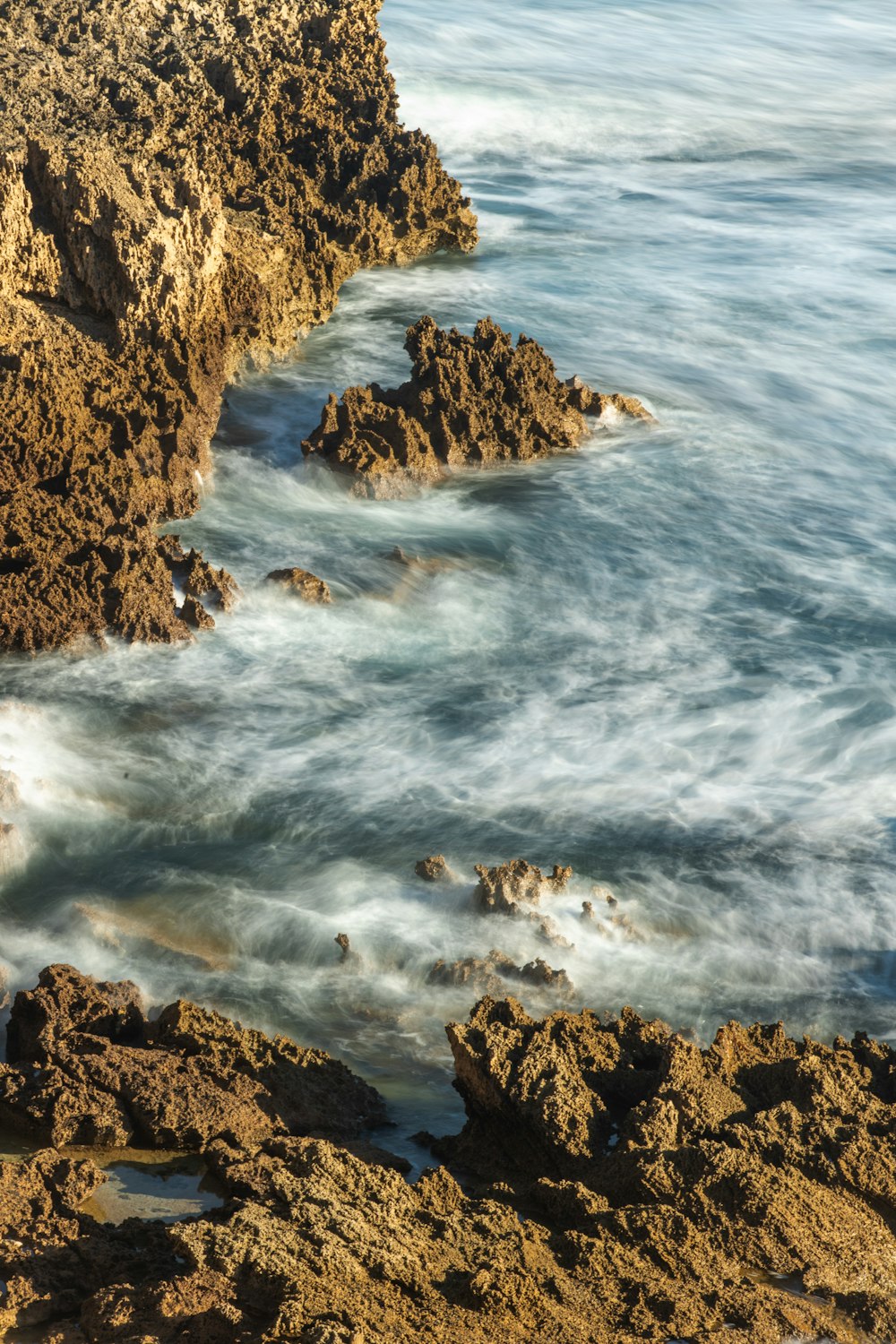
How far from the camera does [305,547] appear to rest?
978 cm

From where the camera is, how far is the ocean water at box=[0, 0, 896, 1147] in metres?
6.29

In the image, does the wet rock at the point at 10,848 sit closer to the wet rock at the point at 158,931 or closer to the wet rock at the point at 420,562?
the wet rock at the point at 158,931

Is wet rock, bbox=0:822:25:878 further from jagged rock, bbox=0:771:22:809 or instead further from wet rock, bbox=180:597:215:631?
wet rock, bbox=180:597:215:631

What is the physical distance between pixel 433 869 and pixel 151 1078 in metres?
2.15

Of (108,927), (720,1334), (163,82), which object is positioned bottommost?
(108,927)

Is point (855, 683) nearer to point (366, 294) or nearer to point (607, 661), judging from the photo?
point (607, 661)

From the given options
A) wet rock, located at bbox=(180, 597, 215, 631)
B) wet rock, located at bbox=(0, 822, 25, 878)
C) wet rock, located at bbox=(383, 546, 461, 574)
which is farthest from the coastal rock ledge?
wet rock, located at bbox=(383, 546, 461, 574)

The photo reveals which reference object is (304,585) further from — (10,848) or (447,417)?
(10,848)

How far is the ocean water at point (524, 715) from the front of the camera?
629cm

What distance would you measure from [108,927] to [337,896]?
108cm

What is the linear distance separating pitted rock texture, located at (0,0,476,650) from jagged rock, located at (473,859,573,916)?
3010mm

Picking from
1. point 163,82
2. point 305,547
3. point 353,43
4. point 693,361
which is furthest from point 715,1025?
point 353,43

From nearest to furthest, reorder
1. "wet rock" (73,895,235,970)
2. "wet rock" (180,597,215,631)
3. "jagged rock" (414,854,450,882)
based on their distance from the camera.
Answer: "wet rock" (73,895,235,970) → "jagged rock" (414,854,450,882) → "wet rock" (180,597,215,631)

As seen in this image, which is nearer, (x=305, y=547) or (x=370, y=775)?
(x=370, y=775)
